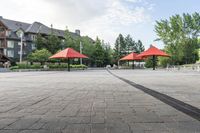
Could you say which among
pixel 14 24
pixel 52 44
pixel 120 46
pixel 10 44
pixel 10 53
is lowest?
pixel 10 53

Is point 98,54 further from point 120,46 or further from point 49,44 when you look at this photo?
point 120,46

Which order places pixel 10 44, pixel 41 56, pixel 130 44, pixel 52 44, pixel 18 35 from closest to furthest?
pixel 41 56 < pixel 52 44 < pixel 10 44 < pixel 18 35 < pixel 130 44

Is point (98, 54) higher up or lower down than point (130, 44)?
lower down

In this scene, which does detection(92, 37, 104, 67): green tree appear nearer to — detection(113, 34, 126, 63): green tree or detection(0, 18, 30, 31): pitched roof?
detection(0, 18, 30, 31): pitched roof

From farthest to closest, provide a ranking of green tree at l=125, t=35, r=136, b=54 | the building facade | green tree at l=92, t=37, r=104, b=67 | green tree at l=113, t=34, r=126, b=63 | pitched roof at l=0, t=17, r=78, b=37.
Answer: green tree at l=125, t=35, r=136, b=54 < green tree at l=113, t=34, r=126, b=63 < green tree at l=92, t=37, r=104, b=67 < pitched roof at l=0, t=17, r=78, b=37 < the building facade

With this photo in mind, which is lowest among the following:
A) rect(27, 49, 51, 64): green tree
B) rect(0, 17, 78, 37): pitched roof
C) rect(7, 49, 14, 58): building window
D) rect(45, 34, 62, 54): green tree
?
rect(27, 49, 51, 64): green tree

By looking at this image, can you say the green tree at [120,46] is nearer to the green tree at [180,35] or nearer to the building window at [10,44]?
the green tree at [180,35]

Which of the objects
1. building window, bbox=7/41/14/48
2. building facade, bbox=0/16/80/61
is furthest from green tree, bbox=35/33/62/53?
building window, bbox=7/41/14/48

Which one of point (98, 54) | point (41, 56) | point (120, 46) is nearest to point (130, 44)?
point (120, 46)

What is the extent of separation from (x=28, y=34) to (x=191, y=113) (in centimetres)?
6456

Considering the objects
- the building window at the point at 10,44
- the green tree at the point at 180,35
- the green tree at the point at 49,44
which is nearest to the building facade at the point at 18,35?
the building window at the point at 10,44

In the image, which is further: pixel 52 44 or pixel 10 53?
pixel 10 53

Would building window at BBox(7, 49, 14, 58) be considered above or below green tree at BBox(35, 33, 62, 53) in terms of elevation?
below

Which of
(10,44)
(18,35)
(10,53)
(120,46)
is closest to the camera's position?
→ (10,44)
